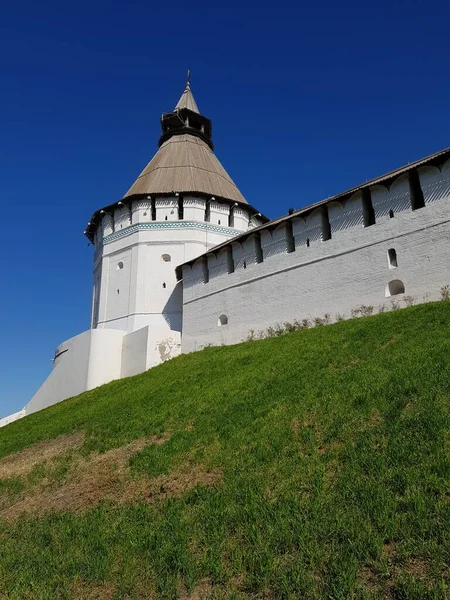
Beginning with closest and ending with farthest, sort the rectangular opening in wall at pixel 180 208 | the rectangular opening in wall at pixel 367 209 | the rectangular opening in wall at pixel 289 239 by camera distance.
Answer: the rectangular opening in wall at pixel 367 209 < the rectangular opening in wall at pixel 289 239 < the rectangular opening in wall at pixel 180 208

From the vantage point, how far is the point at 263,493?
14.8ft

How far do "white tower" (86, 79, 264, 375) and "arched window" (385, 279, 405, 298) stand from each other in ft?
31.0

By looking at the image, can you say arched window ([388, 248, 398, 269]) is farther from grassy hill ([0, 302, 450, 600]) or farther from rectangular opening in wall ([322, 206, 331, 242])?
grassy hill ([0, 302, 450, 600])

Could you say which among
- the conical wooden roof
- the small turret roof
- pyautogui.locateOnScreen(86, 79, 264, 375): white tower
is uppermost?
the small turret roof

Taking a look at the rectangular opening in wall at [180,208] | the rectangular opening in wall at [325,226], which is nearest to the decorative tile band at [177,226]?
the rectangular opening in wall at [180,208]

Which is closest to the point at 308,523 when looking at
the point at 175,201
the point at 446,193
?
the point at 446,193

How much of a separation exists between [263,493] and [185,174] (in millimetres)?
20255

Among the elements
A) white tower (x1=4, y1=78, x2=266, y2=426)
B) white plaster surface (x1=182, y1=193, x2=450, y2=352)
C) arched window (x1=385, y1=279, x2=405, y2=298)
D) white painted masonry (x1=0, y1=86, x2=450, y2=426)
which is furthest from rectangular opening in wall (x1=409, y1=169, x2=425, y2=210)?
white tower (x1=4, y1=78, x2=266, y2=426)

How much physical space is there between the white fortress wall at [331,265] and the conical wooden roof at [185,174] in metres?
5.40

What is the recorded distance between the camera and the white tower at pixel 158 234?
67.9 feet

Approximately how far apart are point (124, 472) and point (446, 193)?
32.0ft

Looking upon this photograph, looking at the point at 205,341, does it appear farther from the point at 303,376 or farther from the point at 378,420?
the point at 378,420

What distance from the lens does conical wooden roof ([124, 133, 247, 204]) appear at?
22400 millimetres

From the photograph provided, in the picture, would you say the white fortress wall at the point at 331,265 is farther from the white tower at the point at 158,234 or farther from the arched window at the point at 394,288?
the white tower at the point at 158,234
